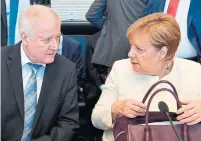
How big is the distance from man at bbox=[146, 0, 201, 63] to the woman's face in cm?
57

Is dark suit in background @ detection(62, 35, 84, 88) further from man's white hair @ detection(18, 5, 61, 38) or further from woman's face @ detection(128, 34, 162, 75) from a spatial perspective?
woman's face @ detection(128, 34, 162, 75)

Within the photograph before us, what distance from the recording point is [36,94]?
198 cm

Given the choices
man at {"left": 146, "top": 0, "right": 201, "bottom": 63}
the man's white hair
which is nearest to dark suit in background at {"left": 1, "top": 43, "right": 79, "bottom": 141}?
the man's white hair

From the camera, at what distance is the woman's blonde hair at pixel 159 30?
70.9 inches

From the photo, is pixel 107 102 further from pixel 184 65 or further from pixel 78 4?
pixel 78 4

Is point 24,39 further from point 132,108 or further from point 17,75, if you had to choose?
point 132,108

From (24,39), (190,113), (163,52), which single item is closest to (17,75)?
(24,39)

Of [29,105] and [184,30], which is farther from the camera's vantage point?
[184,30]

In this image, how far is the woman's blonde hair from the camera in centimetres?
180

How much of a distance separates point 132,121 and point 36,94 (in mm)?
545

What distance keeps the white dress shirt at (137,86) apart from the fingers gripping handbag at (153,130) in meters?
0.21

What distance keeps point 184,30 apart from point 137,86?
67 centimetres

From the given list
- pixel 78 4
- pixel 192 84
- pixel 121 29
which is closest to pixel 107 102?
pixel 192 84

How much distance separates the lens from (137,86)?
1.88m
